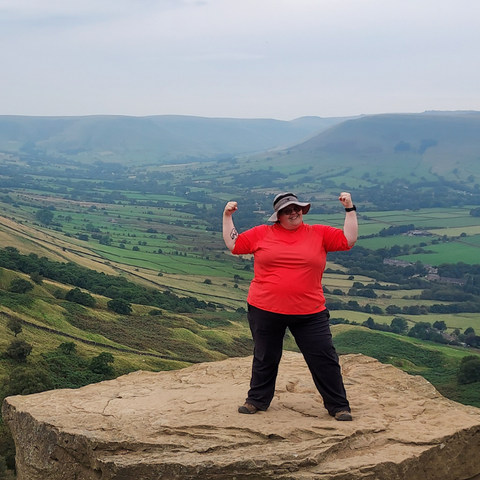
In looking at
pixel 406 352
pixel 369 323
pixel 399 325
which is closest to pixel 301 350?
pixel 406 352

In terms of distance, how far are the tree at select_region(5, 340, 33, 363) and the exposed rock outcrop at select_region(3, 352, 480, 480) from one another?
24.6m

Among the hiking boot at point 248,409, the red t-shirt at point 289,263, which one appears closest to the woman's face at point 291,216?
the red t-shirt at point 289,263

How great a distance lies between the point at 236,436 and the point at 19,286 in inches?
1960

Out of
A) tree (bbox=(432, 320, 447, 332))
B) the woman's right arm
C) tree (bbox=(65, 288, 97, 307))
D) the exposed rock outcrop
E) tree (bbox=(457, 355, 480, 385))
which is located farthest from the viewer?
tree (bbox=(432, 320, 447, 332))

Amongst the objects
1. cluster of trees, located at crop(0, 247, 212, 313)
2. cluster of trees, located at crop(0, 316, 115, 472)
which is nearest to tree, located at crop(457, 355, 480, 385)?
cluster of trees, located at crop(0, 316, 115, 472)

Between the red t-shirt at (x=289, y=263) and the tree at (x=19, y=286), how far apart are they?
49.3m

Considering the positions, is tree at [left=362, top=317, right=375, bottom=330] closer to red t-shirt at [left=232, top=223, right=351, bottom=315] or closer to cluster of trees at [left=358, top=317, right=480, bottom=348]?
cluster of trees at [left=358, top=317, right=480, bottom=348]

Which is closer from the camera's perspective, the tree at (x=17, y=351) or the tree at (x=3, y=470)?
the tree at (x=3, y=470)

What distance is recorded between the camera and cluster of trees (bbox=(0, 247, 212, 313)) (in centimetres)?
6794

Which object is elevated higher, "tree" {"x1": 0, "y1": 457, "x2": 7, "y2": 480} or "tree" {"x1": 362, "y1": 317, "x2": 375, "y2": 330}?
"tree" {"x1": 0, "y1": 457, "x2": 7, "y2": 480}

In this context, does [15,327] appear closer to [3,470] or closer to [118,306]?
[3,470]

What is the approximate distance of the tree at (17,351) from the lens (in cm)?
3472

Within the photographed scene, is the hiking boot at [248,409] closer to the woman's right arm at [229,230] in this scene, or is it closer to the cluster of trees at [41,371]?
the woman's right arm at [229,230]

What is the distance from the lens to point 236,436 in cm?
973
